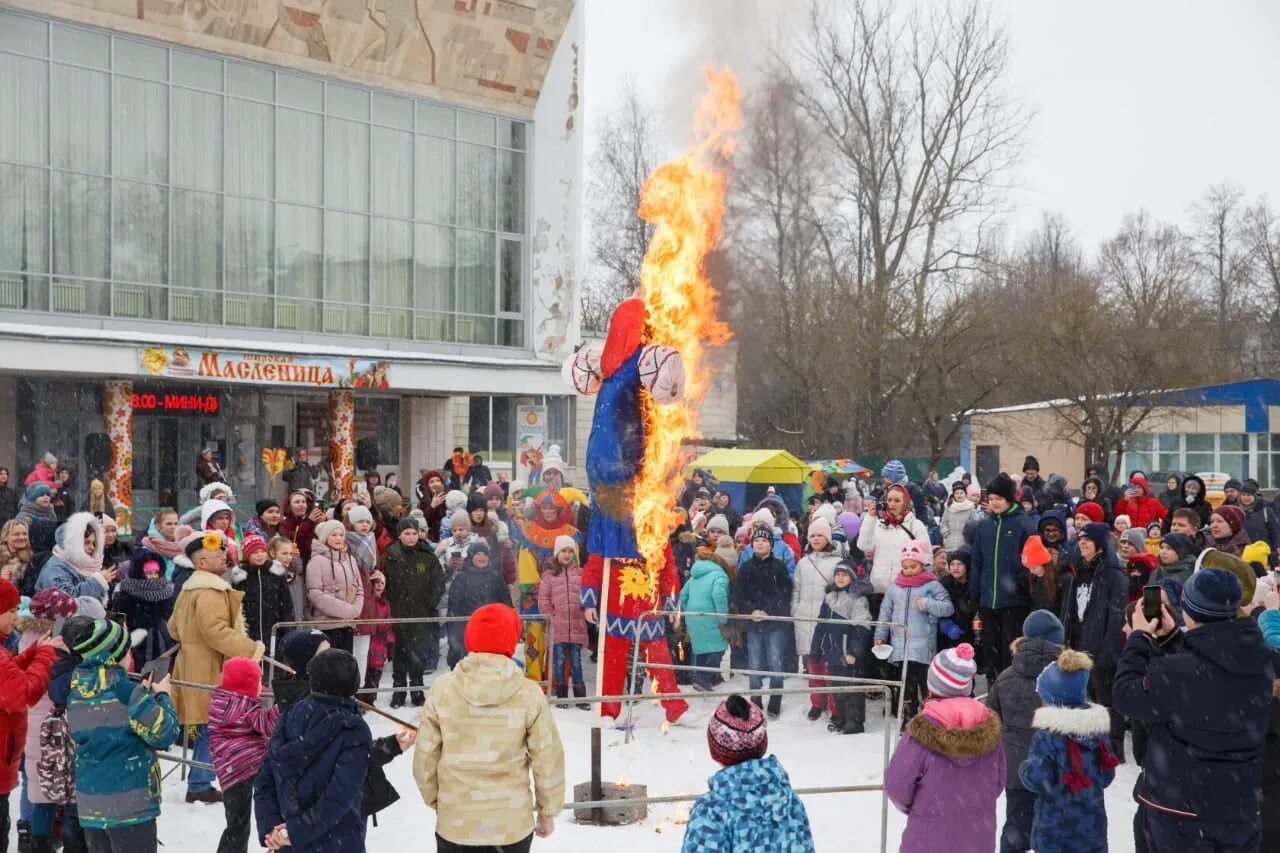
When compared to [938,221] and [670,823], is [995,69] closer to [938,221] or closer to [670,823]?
[938,221]

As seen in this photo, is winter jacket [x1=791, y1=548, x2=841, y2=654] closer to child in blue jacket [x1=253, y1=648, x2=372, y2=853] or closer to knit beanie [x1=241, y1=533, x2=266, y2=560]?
knit beanie [x1=241, y1=533, x2=266, y2=560]

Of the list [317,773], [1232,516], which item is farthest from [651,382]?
[1232,516]

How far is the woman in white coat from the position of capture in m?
11.9

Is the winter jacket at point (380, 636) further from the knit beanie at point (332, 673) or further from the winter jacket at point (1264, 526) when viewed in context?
the winter jacket at point (1264, 526)

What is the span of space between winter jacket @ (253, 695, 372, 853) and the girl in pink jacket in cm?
640

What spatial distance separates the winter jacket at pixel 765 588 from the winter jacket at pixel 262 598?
3.98 m

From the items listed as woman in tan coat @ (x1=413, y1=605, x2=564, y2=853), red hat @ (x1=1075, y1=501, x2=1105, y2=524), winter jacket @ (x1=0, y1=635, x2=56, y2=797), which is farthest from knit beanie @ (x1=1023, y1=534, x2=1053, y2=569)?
winter jacket @ (x1=0, y1=635, x2=56, y2=797)

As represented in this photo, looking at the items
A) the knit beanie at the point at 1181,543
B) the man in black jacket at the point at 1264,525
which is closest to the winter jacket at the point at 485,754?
the knit beanie at the point at 1181,543

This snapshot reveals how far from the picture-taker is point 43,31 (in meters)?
21.9

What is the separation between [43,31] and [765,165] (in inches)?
464

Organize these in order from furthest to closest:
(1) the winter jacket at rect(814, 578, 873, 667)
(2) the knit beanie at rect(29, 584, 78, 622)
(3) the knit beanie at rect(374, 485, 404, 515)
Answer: (3) the knit beanie at rect(374, 485, 404, 515)
(1) the winter jacket at rect(814, 578, 873, 667)
(2) the knit beanie at rect(29, 584, 78, 622)

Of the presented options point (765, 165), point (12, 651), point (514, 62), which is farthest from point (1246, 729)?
point (514, 62)

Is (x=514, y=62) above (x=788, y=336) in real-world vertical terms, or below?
above

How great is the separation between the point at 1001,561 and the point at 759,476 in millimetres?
14005
